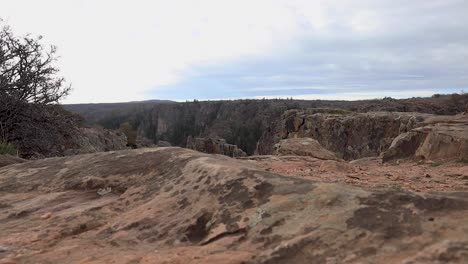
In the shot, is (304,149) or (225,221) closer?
(225,221)

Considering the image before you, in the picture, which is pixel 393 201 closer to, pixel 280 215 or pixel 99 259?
pixel 280 215

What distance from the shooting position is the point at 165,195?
10.2 ft

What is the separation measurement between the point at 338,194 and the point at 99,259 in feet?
4.41

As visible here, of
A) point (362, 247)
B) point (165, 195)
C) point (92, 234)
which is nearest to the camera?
point (362, 247)

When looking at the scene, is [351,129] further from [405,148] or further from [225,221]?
[225,221]

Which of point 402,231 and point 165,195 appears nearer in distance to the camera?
point 402,231

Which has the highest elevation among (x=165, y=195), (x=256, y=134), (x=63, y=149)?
(x=165, y=195)

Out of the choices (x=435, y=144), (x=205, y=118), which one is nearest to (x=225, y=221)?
(x=435, y=144)

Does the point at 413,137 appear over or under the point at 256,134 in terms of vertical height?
over

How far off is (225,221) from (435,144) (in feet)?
21.7

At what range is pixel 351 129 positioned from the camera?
21.8 metres

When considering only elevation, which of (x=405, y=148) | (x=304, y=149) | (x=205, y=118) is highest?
(x=405, y=148)

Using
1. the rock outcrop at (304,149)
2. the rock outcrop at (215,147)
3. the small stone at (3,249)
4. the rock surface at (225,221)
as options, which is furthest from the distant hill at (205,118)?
the small stone at (3,249)

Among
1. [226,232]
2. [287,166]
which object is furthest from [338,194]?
[287,166]
